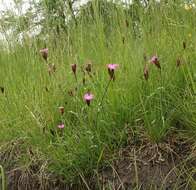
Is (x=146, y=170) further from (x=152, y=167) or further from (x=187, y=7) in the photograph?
(x=187, y=7)

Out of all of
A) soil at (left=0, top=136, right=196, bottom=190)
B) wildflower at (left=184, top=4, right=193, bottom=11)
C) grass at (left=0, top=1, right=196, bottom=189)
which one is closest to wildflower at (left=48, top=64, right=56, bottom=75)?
grass at (left=0, top=1, right=196, bottom=189)

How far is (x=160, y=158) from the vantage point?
2.03m

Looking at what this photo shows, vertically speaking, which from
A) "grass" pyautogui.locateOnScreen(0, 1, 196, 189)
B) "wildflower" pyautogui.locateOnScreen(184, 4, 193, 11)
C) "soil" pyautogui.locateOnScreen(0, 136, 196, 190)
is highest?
"wildflower" pyautogui.locateOnScreen(184, 4, 193, 11)

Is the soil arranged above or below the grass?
below

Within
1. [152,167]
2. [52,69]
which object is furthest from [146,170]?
[52,69]

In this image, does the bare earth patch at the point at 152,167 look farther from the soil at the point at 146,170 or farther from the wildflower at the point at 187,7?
the wildflower at the point at 187,7

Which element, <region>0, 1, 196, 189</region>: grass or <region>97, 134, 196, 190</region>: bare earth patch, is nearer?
<region>97, 134, 196, 190</region>: bare earth patch

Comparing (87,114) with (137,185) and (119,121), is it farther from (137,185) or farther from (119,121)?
(137,185)

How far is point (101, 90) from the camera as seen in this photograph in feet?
7.77

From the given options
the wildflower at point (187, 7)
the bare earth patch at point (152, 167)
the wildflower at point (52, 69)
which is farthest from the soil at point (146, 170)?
the wildflower at point (187, 7)

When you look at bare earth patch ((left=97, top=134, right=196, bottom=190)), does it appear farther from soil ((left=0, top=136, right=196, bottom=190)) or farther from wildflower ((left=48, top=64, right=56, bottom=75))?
wildflower ((left=48, top=64, right=56, bottom=75))

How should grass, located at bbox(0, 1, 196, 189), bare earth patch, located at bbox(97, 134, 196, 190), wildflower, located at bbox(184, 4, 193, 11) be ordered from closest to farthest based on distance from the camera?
bare earth patch, located at bbox(97, 134, 196, 190) < grass, located at bbox(0, 1, 196, 189) < wildflower, located at bbox(184, 4, 193, 11)

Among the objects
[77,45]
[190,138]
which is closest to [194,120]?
[190,138]

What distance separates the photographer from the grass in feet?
6.97
